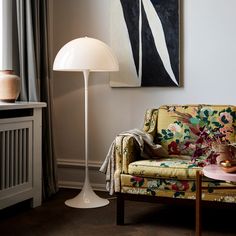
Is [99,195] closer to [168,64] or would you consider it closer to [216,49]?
[168,64]

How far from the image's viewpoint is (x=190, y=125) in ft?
11.1

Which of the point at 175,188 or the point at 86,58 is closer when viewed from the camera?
the point at 175,188

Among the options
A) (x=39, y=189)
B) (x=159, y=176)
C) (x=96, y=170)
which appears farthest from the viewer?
(x=96, y=170)

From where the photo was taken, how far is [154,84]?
3836 mm

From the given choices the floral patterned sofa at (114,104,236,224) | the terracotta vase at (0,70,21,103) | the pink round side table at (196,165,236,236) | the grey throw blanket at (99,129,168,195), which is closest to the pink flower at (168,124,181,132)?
the floral patterned sofa at (114,104,236,224)

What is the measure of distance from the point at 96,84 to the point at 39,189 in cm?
111

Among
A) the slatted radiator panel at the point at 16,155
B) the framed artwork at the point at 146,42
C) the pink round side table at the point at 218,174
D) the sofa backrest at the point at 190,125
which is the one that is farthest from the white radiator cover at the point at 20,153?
the pink round side table at the point at 218,174

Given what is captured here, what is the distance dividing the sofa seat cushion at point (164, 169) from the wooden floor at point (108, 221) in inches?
15.2

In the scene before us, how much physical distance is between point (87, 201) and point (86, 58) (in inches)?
44.9

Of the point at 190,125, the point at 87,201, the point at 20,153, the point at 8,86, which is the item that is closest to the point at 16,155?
the point at 20,153

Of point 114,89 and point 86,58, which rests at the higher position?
point 86,58

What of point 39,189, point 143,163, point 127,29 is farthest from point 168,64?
point 39,189

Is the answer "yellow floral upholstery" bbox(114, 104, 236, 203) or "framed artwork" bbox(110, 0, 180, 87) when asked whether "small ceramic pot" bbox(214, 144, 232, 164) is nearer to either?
"yellow floral upholstery" bbox(114, 104, 236, 203)

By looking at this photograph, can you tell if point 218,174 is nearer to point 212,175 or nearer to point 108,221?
point 212,175
